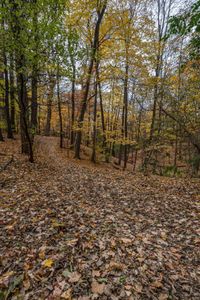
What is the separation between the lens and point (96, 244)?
3.11 metres

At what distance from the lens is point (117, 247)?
3.06m

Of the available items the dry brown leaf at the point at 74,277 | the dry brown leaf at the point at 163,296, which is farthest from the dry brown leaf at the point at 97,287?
the dry brown leaf at the point at 163,296

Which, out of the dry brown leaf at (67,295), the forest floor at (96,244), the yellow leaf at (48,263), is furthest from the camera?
the yellow leaf at (48,263)

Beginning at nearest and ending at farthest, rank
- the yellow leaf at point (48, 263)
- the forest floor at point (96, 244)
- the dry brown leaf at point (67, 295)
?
the dry brown leaf at point (67, 295), the forest floor at point (96, 244), the yellow leaf at point (48, 263)

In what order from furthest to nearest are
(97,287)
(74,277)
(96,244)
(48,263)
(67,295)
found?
(96,244) < (48,263) < (74,277) < (97,287) < (67,295)

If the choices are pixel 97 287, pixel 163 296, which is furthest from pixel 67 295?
pixel 163 296

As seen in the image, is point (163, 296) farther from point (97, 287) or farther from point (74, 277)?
point (74, 277)

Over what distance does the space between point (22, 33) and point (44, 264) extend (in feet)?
20.3

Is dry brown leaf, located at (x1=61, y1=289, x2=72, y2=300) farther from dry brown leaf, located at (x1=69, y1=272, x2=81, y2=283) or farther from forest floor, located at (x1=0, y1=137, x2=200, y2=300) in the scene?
dry brown leaf, located at (x1=69, y1=272, x2=81, y2=283)

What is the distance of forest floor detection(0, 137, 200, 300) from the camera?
2248 millimetres

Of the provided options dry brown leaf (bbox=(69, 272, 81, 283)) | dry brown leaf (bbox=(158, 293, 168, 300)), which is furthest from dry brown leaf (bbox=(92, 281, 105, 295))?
dry brown leaf (bbox=(158, 293, 168, 300))

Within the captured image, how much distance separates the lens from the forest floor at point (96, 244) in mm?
2248

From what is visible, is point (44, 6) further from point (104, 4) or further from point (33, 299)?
point (33, 299)

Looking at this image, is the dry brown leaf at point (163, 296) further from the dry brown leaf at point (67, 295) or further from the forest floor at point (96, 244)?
the dry brown leaf at point (67, 295)
